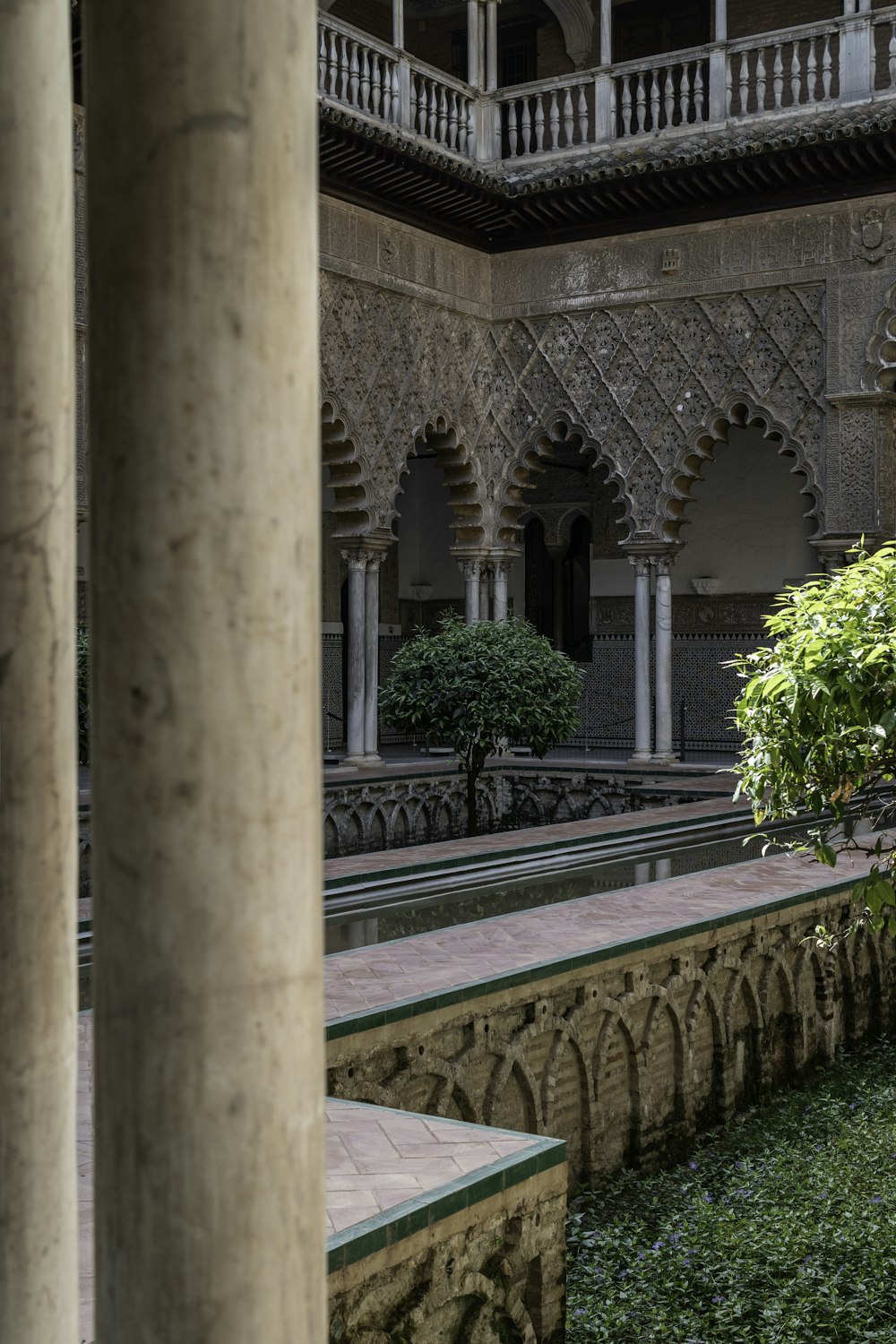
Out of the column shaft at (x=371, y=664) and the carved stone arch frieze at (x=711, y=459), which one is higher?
the carved stone arch frieze at (x=711, y=459)

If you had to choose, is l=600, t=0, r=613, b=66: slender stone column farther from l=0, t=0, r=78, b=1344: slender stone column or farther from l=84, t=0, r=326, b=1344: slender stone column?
l=84, t=0, r=326, b=1344: slender stone column

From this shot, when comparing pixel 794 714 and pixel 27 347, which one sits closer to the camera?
pixel 27 347

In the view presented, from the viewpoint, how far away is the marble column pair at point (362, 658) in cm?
1331

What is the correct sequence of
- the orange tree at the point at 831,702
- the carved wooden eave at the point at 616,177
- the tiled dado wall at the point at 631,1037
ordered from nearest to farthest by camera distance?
1. the orange tree at the point at 831,702
2. the tiled dado wall at the point at 631,1037
3. the carved wooden eave at the point at 616,177

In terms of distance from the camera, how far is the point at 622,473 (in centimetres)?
A: 1386

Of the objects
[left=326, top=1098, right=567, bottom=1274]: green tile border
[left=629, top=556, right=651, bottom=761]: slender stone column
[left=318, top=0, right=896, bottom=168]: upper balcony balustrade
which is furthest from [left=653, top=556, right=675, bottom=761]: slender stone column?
[left=326, top=1098, right=567, bottom=1274]: green tile border

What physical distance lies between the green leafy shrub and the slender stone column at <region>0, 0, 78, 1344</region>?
8783 mm

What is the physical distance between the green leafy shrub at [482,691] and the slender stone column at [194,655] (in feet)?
30.1

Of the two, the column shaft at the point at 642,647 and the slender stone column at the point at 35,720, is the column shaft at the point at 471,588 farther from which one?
the slender stone column at the point at 35,720

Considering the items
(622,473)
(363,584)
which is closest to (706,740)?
(622,473)

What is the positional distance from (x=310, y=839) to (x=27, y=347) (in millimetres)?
693

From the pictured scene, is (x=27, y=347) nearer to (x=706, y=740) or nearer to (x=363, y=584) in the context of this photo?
(x=363, y=584)

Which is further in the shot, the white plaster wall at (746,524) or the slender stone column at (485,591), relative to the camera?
the white plaster wall at (746,524)

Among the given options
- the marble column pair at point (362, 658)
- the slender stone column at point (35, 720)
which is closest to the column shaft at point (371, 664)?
the marble column pair at point (362, 658)
